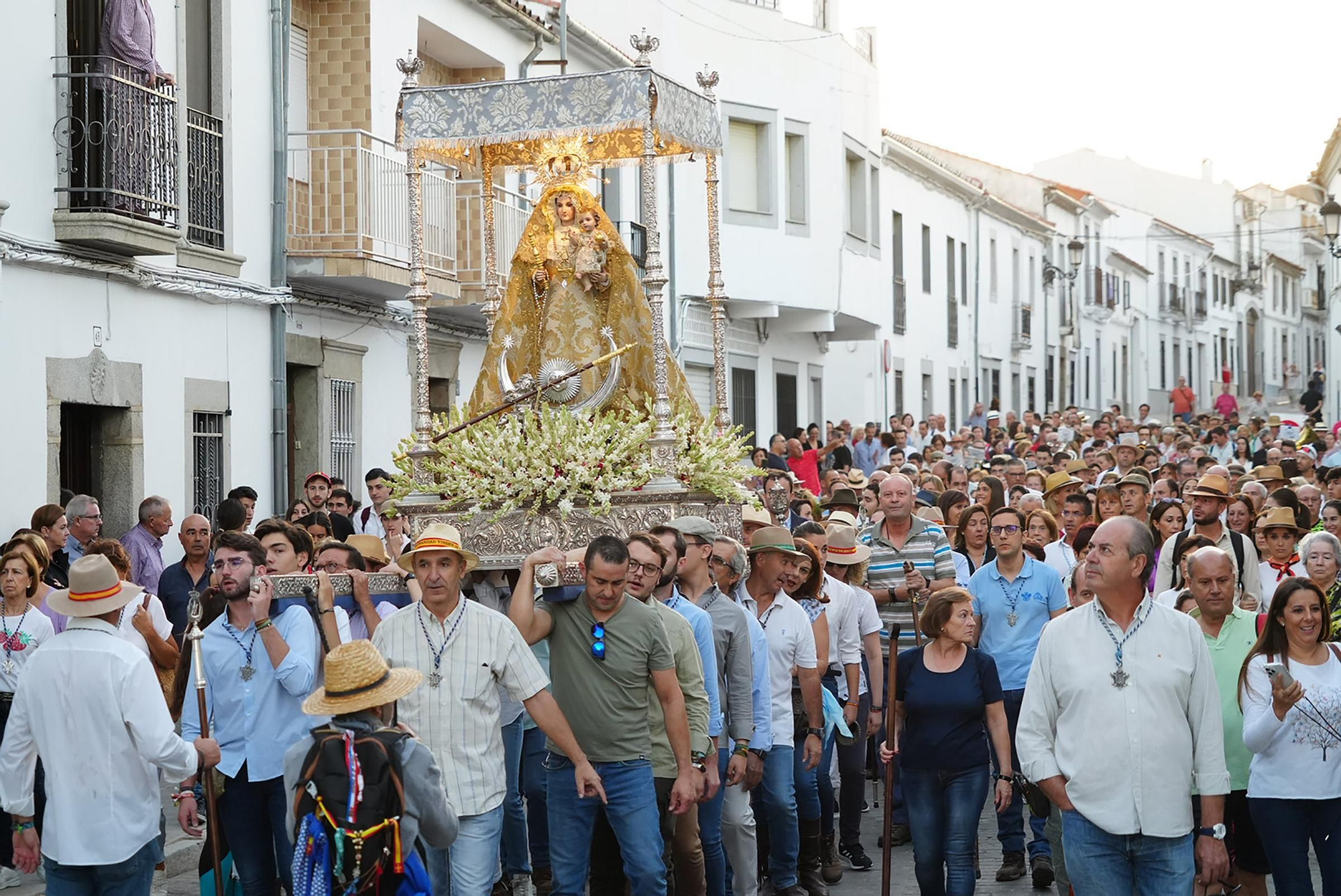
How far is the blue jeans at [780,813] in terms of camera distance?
8.11 metres

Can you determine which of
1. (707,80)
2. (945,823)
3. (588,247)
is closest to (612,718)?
(945,823)

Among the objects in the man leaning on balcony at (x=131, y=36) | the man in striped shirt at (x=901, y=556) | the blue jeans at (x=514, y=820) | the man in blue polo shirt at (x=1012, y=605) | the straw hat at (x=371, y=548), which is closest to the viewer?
the blue jeans at (x=514, y=820)

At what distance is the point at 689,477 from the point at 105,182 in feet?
17.1

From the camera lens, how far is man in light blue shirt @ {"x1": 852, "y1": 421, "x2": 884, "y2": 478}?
75.7 ft

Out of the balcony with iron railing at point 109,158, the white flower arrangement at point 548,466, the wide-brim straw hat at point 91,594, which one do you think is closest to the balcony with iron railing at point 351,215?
the balcony with iron railing at point 109,158

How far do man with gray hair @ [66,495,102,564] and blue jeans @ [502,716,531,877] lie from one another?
362 centimetres

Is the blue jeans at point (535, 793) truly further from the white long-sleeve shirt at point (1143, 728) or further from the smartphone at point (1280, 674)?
the smartphone at point (1280, 674)

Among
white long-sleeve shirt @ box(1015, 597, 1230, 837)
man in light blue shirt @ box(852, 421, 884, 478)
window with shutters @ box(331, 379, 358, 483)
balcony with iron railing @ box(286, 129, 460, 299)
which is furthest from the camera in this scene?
man in light blue shirt @ box(852, 421, 884, 478)

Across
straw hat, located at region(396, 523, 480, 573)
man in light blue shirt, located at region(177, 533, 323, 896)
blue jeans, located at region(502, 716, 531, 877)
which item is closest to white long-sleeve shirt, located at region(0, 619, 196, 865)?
man in light blue shirt, located at region(177, 533, 323, 896)

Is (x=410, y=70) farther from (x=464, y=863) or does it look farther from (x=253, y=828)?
(x=464, y=863)

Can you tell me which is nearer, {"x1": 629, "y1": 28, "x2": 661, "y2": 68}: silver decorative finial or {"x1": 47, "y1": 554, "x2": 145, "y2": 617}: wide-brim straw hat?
{"x1": 47, "y1": 554, "x2": 145, "y2": 617}: wide-brim straw hat

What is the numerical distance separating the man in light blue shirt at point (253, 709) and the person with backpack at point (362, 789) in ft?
5.83

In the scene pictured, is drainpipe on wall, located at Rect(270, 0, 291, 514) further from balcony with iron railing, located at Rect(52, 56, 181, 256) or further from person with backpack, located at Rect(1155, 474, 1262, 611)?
person with backpack, located at Rect(1155, 474, 1262, 611)

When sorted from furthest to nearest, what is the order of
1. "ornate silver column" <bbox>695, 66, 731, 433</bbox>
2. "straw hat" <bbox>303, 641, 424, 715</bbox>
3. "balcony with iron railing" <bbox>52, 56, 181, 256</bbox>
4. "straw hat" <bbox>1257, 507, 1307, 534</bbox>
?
1. "balcony with iron railing" <bbox>52, 56, 181, 256</bbox>
2. "ornate silver column" <bbox>695, 66, 731, 433</bbox>
3. "straw hat" <bbox>1257, 507, 1307, 534</bbox>
4. "straw hat" <bbox>303, 641, 424, 715</bbox>
